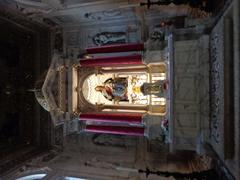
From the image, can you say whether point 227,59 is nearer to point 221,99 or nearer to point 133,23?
point 221,99

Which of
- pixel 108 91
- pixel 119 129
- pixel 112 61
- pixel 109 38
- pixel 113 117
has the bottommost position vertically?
pixel 119 129

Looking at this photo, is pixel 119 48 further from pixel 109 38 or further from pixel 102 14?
pixel 109 38

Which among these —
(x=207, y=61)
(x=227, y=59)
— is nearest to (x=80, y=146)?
(x=207, y=61)

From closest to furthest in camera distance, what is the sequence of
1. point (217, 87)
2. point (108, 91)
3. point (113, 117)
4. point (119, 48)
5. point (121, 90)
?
point (217, 87) → point (119, 48) → point (113, 117) → point (121, 90) → point (108, 91)

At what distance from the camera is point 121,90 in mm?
8398

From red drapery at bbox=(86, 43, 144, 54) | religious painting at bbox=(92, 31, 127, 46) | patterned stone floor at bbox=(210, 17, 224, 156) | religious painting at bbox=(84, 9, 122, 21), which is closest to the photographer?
patterned stone floor at bbox=(210, 17, 224, 156)

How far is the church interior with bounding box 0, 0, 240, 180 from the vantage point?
5535 millimetres

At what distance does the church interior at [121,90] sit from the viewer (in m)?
5.54

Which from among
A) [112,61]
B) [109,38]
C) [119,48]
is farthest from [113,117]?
[109,38]

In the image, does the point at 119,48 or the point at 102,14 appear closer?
the point at 119,48

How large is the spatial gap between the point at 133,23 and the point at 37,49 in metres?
3.89

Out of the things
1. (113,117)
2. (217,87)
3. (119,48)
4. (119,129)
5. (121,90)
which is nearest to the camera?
(217,87)

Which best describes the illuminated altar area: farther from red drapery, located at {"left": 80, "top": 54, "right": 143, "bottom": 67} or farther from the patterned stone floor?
the patterned stone floor

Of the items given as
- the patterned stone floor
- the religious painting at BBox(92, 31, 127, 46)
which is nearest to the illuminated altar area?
the religious painting at BBox(92, 31, 127, 46)
